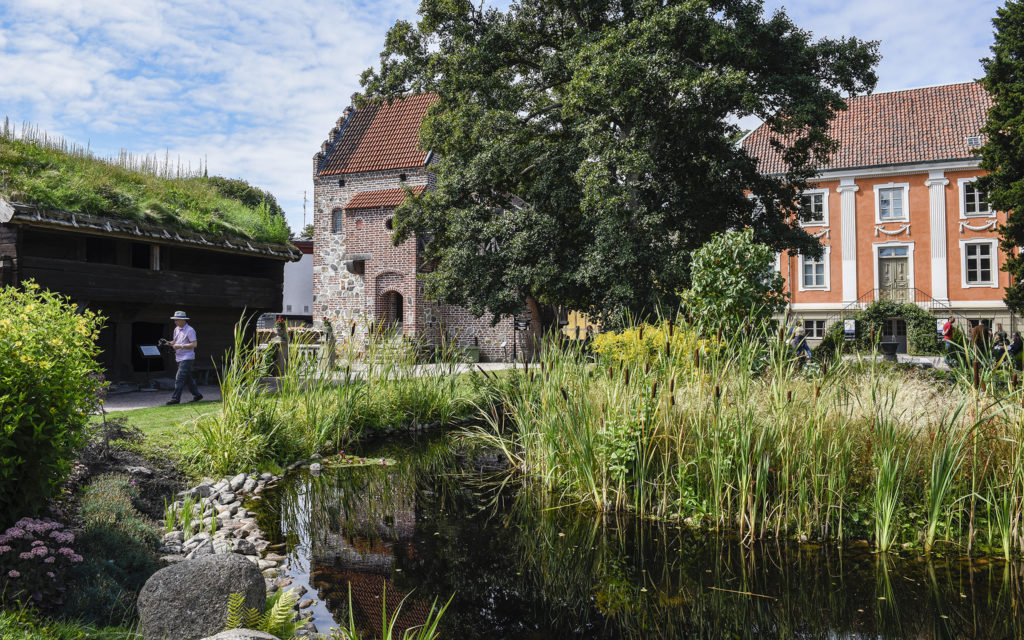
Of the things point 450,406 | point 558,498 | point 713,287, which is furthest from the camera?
point 450,406

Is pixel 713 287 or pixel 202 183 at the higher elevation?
pixel 202 183

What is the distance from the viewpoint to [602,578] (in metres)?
4.75

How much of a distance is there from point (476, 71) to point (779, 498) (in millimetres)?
14793

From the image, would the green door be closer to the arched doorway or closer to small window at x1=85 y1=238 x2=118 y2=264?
the arched doorway

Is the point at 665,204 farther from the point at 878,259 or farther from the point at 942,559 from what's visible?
the point at 878,259

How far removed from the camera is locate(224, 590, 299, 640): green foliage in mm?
3420

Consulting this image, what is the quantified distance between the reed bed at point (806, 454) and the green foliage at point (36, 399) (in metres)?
3.90

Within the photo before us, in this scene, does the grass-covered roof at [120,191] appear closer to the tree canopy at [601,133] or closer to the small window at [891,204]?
the tree canopy at [601,133]

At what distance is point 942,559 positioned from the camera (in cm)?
489

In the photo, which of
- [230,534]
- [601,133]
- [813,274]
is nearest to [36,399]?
[230,534]

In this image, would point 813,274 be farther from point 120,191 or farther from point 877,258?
point 120,191

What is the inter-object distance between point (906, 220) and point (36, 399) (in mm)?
33847

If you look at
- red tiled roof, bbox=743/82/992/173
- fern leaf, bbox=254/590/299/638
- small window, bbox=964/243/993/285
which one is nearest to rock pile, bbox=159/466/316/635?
fern leaf, bbox=254/590/299/638

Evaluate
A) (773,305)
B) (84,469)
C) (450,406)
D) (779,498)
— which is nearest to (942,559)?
(779,498)
